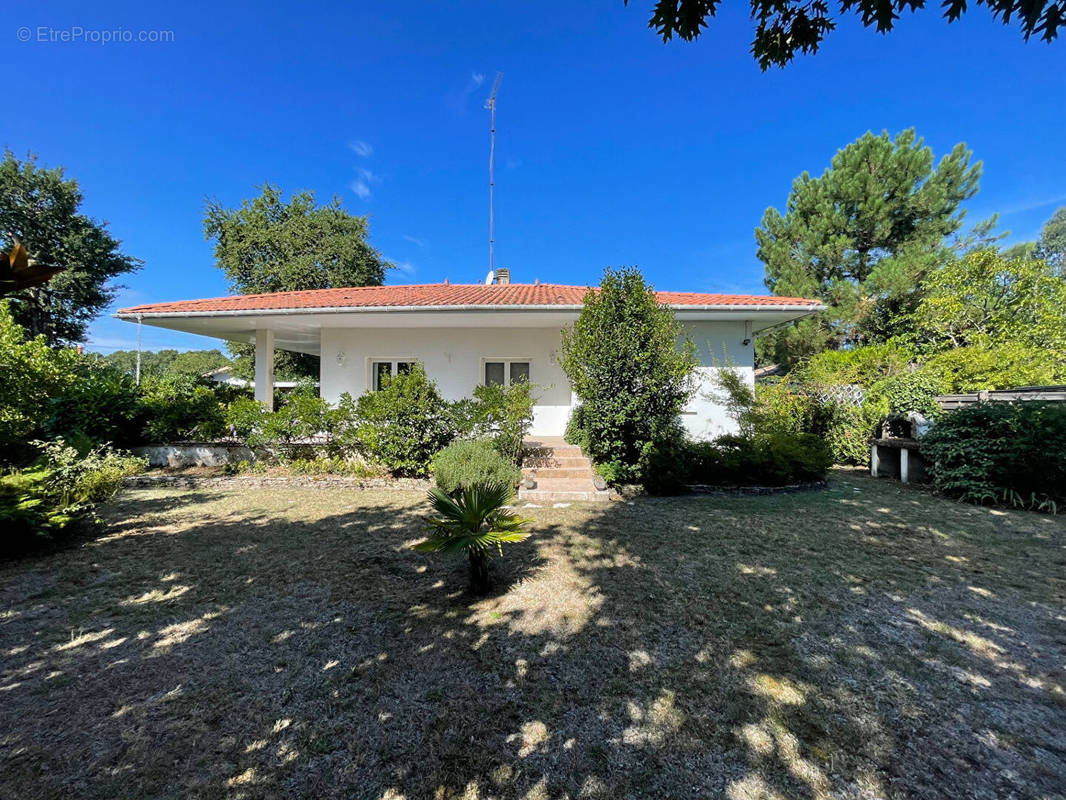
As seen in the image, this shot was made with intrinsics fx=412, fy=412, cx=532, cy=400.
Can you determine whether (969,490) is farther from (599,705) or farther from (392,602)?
(392,602)

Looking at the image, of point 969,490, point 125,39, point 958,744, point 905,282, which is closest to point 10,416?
point 125,39

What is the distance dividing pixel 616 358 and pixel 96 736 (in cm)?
658

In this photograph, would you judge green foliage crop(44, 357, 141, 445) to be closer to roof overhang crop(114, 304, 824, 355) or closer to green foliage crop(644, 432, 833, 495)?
roof overhang crop(114, 304, 824, 355)

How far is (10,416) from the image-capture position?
6.79 m

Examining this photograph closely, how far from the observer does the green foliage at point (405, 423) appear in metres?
A: 7.82

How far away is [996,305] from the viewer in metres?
11.6

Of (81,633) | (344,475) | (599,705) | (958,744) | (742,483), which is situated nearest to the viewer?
(958,744)

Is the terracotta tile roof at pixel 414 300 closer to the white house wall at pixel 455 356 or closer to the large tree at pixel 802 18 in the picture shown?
the white house wall at pixel 455 356

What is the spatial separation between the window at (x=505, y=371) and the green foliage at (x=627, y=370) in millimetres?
3397

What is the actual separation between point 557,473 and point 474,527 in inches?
170

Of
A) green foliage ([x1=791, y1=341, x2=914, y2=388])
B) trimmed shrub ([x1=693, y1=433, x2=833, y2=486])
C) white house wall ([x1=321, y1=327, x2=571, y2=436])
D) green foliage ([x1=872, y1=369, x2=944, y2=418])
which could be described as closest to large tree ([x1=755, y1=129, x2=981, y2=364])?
green foliage ([x1=791, y1=341, x2=914, y2=388])

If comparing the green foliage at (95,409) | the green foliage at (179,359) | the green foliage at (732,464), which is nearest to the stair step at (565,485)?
the green foliage at (732,464)

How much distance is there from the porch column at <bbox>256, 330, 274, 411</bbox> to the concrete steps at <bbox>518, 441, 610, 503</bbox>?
6.85 metres

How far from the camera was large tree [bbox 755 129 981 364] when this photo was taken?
15430 millimetres
